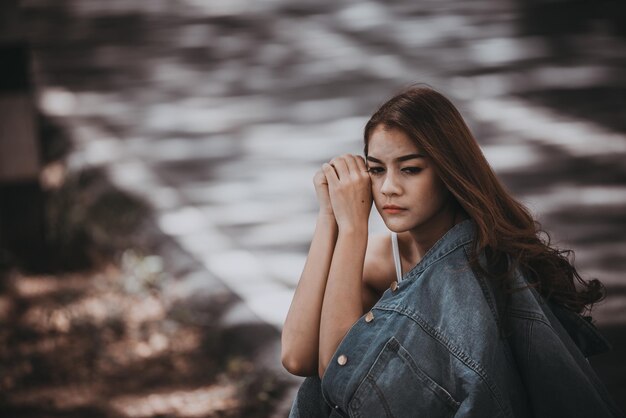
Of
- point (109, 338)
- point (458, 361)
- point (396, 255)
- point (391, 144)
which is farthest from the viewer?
point (109, 338)

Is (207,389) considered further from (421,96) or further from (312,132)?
(312,132)

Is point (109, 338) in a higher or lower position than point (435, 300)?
lower

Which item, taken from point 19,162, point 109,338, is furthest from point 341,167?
point 19,162

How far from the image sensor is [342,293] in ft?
5.77

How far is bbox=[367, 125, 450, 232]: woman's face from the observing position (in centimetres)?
172

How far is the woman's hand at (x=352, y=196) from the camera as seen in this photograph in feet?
5.97

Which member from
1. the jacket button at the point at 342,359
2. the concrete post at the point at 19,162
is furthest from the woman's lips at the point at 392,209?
the concrete post at the point at 19,162

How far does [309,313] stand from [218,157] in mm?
3569

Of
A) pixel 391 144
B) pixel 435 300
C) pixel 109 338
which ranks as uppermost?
pixel 391 144

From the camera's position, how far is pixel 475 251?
165 centimetres

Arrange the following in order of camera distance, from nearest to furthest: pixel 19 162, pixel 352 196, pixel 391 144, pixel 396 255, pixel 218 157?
pixel 391 144 → pixel 352 196 → pixel 396 255 → pixel 19 162 → pixel 218 157

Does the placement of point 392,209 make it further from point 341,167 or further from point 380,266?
point 380,266

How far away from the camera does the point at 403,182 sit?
1739 mm

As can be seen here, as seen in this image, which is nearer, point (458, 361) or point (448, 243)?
point (458, 361)
